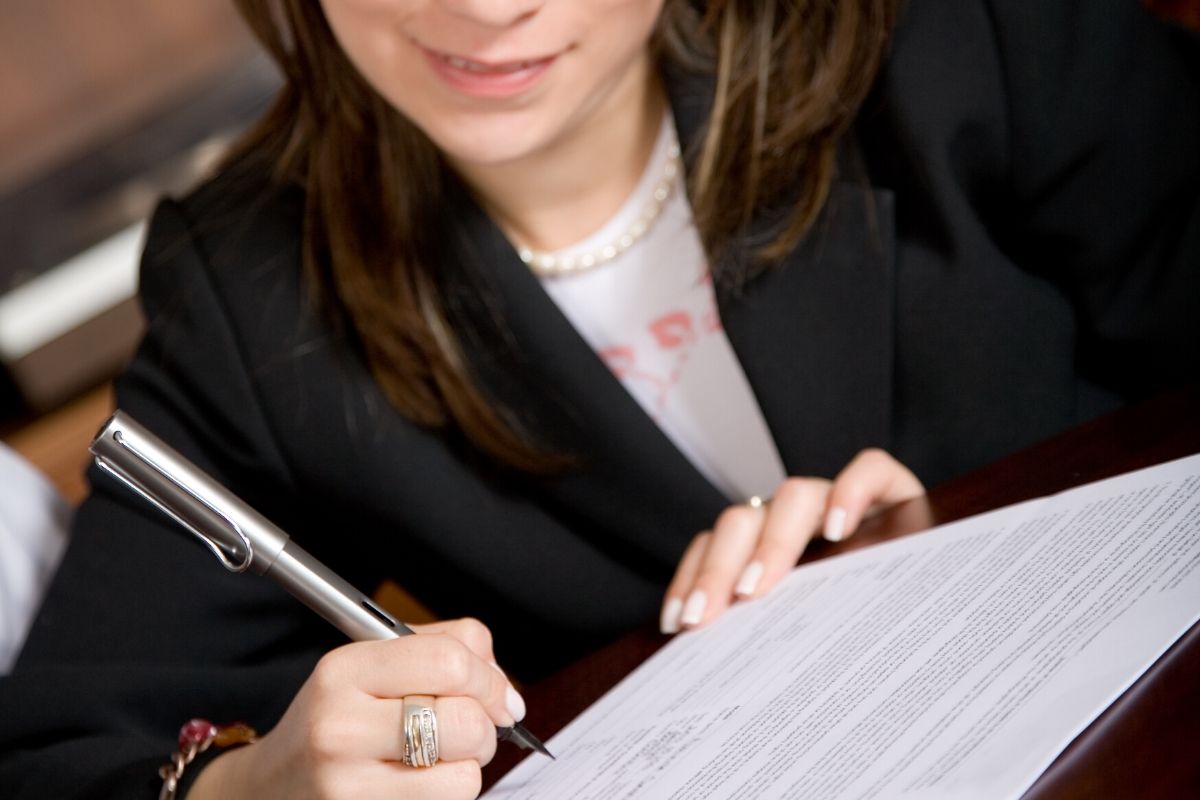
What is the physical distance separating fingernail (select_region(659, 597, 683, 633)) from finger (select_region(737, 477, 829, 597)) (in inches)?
1.4

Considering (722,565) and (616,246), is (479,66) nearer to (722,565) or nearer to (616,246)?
(616,246)

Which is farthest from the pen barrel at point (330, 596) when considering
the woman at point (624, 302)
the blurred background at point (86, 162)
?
the blurred background at point (86, 162)

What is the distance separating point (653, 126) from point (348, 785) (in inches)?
22.6

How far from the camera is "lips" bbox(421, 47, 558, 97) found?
789mm

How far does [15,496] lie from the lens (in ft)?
2.95

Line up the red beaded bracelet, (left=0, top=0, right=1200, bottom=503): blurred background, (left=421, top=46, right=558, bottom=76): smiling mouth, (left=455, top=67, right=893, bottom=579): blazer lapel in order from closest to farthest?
the red beaded bracelet → (left=421, top=46, right=558, bottom=76): smiling mouth → (left=455, top=67, right=893, bottom=579): blazer lapel → (left=0, top=0, right=1200, bottom=503): blurred background

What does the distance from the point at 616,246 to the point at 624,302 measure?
0.04 meters

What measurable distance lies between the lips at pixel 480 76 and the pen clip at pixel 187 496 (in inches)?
12.8

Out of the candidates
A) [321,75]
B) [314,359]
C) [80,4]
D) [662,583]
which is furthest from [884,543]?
[80,4]

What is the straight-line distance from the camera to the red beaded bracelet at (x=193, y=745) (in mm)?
666

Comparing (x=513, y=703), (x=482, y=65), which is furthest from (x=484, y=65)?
(x=513, y=703)

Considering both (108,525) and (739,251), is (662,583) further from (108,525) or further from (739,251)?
(108,525)

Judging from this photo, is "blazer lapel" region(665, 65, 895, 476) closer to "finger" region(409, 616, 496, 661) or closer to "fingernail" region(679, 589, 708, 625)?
"fingernail" region(679, 589, 708, 625)

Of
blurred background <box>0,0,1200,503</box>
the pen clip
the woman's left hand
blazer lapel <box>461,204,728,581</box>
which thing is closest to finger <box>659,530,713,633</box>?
the woman's left hand
